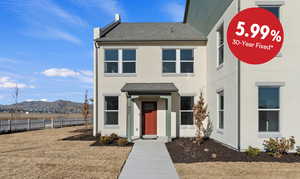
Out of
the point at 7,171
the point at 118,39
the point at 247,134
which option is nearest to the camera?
the point at 7,171

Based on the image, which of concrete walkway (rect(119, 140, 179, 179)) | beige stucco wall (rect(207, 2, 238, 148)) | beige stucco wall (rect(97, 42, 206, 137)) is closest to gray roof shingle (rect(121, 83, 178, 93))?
beige stucco wall (rect(97, 42, 206, 137))

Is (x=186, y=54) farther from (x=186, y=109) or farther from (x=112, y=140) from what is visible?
(x=112, y=140)

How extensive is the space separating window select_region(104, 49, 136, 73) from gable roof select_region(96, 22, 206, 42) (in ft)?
2.85

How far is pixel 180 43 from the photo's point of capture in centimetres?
1442

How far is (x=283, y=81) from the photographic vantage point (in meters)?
9.23

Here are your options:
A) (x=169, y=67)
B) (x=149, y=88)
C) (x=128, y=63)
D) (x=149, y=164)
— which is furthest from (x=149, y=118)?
(x=149, y=164)

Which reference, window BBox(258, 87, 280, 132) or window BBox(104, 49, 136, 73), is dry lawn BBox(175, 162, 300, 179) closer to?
window BBox(258, 87, 280, 132)

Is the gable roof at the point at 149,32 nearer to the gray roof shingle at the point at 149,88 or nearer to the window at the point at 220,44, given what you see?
the window at the point at 220,44

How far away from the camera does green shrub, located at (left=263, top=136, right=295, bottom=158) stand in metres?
8.60

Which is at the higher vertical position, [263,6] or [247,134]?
[263,6]

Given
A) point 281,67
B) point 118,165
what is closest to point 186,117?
point 281,67

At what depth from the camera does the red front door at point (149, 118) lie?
1439 centimetres

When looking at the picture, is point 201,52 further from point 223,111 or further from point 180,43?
point 223,111

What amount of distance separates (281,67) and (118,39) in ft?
33.0
